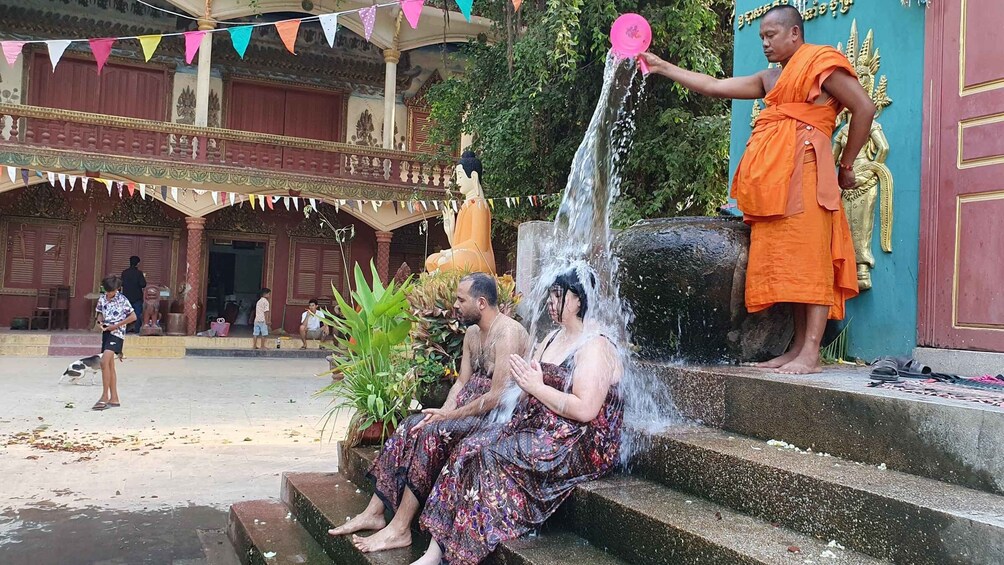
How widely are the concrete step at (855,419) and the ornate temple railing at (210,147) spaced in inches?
473

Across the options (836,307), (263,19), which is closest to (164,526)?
(836,307)

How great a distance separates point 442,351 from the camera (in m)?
4.09

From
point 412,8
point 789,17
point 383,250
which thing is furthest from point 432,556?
point 383,250

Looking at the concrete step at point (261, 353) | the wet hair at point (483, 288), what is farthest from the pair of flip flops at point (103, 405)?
the concrete step at point (261, 353)

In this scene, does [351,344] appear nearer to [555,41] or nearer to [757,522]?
[757,522]

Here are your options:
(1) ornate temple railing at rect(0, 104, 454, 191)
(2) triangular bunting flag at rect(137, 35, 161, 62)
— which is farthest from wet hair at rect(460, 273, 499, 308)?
(1) ornate temple railing at rect(0, 104, 454, 191)

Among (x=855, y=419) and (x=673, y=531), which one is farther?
(x=855, y=419)

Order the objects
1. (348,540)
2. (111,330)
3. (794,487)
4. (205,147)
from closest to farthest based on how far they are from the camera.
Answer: (794,487) < (348,540) < (111,330) < (205,147)

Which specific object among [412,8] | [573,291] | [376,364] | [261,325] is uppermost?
[412,8]

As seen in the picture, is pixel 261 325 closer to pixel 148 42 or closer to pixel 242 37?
pixel 148 42

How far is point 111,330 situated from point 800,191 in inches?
279

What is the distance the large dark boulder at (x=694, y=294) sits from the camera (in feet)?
11.0

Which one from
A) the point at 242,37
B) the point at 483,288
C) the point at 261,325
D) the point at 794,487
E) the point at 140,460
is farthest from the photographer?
the point at 261,325

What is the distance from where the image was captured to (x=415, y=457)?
9.92 feet
